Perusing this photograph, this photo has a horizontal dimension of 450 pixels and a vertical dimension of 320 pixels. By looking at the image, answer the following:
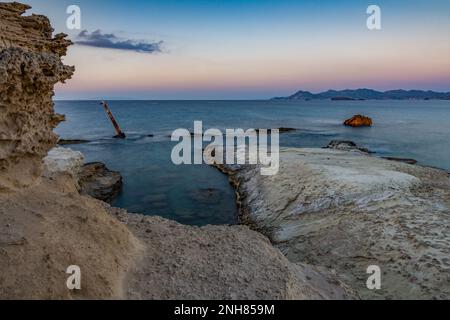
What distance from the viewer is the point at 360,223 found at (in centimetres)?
1507

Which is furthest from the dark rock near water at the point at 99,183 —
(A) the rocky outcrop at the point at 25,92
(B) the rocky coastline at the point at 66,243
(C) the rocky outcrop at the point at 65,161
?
(A) the rocky outcrop at the point at 25,92

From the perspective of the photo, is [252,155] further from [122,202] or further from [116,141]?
[116,141]

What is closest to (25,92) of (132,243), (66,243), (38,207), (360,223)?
(38,207)

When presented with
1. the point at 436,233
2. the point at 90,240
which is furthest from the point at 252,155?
the point at 90,240

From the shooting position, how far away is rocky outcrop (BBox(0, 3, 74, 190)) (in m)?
8.27

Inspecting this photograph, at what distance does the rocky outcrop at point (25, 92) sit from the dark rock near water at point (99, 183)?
14.4 metres

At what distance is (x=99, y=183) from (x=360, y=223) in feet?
60.6

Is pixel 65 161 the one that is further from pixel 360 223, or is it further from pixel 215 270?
pixel 360 223

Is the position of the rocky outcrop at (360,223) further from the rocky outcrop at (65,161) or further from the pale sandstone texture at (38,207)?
the rocky outcrop at (65,161)

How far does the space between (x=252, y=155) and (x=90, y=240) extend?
24964 mm

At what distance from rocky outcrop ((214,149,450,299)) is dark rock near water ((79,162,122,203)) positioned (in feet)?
31.0

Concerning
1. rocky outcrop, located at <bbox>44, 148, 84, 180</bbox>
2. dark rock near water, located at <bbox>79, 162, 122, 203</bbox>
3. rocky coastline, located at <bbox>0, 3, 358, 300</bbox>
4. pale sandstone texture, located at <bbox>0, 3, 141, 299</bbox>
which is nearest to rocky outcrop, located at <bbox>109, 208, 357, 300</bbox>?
rocky coastline, located at <bbox>0, 3, 358, 300</bbox>

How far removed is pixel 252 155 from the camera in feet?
107

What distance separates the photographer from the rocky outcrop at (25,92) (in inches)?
326
